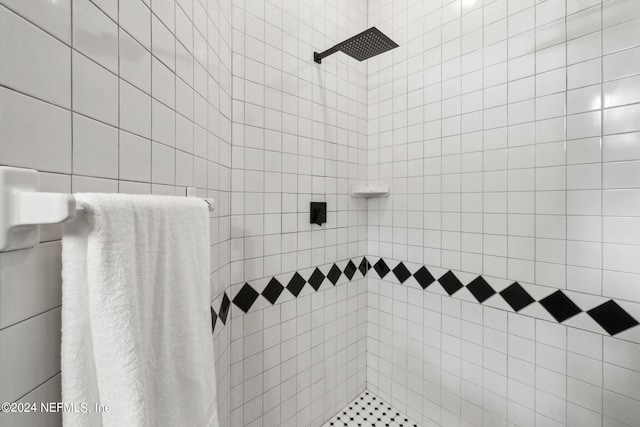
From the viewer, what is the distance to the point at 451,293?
1.41 m

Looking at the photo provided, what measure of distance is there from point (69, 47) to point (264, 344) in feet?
4.13

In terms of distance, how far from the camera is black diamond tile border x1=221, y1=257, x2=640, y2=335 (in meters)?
1.00

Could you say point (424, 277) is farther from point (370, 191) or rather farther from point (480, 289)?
point (370, 191)

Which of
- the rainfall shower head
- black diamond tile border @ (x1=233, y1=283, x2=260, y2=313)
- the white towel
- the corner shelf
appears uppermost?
the rainfall shower head

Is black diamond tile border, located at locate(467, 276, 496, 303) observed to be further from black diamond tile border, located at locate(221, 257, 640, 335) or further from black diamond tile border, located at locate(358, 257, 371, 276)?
black diamond tile border, located at locate(358, 257, 371, 276)

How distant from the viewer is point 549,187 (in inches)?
44.2

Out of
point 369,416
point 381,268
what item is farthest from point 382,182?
point 369,416

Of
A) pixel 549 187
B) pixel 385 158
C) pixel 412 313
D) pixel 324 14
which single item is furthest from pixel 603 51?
pixel 412 313

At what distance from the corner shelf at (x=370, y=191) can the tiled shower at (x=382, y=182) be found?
0.18ft

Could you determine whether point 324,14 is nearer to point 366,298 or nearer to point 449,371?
point 366,298

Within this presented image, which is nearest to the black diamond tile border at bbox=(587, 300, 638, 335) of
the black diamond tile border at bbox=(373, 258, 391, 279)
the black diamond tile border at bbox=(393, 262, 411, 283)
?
the black diamond tile border at bbox=(393, 262, 411, 283)

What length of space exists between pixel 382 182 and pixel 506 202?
2.29 feet

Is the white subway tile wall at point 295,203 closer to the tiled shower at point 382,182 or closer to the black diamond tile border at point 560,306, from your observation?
the tiled shower at point 382,182

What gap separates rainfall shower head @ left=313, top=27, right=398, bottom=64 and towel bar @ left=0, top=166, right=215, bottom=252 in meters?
1.19
